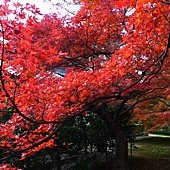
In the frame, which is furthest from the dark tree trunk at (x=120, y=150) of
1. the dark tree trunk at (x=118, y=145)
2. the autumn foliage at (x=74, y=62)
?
the autumn foliage at (x=74, y=62)

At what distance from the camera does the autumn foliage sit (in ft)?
17.2

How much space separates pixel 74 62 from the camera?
30.2 ft

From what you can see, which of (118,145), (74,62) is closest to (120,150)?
(118,145)

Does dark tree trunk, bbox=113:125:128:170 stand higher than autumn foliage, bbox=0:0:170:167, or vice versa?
autumn foliage, bbox=0:0:170:167

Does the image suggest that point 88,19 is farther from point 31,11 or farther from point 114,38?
point 31,11

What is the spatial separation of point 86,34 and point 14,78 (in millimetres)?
3353

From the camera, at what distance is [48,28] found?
848 centimetres

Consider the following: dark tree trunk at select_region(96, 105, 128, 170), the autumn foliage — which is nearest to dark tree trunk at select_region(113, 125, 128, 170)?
dark tree trunk at select_region(96, 105, 128, 170)

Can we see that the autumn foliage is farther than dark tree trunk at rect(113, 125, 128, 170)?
No

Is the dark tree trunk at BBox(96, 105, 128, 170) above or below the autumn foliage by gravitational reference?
below

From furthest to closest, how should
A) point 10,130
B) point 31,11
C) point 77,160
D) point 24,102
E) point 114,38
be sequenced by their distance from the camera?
point 77,160
point 114,38
point 10,130
point 24,102
point 31,11

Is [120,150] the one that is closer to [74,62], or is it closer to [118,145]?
[118,145]

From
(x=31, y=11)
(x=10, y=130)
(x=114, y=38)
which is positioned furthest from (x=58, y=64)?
(x=31, y=11)

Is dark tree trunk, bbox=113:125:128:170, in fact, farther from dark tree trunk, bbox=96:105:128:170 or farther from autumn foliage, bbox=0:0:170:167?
autumn foliage, bbox=0:0:170:167
